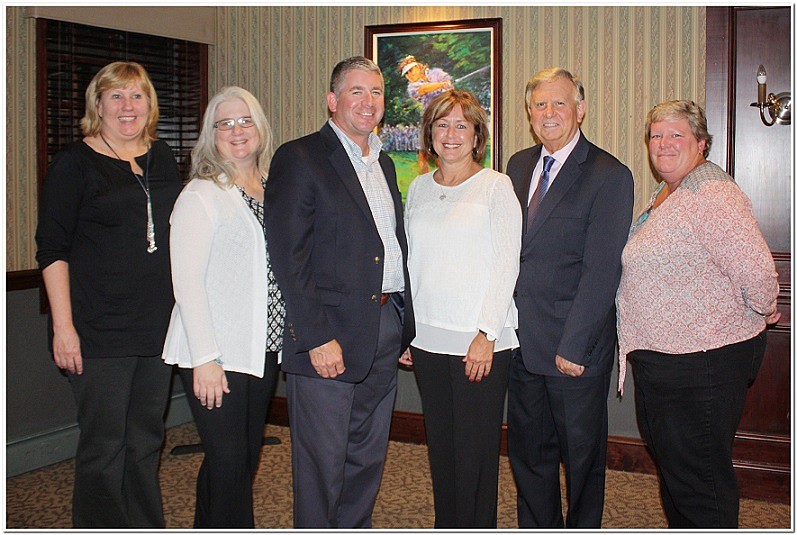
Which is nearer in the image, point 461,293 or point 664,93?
point 461,293

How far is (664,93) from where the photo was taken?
3.85 meters

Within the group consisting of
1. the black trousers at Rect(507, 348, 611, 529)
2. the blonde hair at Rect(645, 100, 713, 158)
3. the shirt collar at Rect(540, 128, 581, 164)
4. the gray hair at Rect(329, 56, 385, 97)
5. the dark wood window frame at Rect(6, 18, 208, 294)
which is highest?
the dark wood window frame at Rect(6, 18, 208, 294)

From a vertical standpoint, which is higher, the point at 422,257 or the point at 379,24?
the point at 379,24

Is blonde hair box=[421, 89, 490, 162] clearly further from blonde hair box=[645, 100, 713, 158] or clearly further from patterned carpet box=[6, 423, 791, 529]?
patterned carpet box=[6, 423, 791, 529]

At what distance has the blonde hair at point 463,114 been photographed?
2.75m

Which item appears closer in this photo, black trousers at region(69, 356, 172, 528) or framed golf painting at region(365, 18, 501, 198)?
black trousers at region(69, 356, 172, 528)

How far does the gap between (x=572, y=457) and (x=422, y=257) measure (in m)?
0.89

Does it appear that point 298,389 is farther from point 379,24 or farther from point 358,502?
point 379,24

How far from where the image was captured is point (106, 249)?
2688 mm

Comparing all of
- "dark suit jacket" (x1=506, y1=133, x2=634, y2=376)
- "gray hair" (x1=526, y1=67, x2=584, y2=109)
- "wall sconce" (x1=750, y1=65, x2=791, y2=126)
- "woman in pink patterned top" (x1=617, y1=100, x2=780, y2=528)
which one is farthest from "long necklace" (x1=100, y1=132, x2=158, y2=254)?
"wall sconce" (x1=750, y1=65, x2=791, y2=126)

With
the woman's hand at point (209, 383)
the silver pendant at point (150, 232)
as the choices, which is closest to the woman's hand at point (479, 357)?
the woman's hand at point (209, 383)

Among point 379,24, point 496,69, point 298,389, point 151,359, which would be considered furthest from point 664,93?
point 151,359

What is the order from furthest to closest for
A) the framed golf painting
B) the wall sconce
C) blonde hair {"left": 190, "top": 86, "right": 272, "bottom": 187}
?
the framed golf painting < the wall sconce < blonde hair {"left": 190, "top": 86, "right": 272, "bottom": 187}

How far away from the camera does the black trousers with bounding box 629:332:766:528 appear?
2547mm
